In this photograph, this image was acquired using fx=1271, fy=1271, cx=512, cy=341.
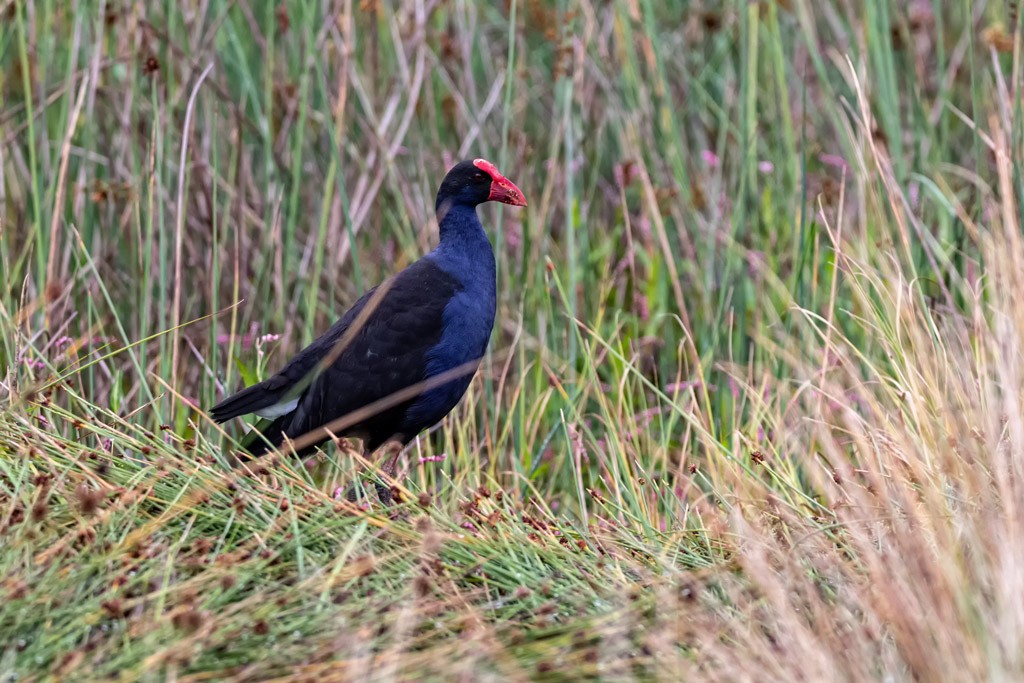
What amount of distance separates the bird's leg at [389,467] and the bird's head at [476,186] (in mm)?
571

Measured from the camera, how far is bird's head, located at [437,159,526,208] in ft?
9.46

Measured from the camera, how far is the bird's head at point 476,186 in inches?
114

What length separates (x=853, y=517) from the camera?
77.0 inches

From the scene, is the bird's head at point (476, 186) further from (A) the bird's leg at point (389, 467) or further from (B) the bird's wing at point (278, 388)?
(A) the bird's leg at point (389, 467)

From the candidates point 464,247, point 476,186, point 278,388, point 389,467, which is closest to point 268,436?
point 278,388

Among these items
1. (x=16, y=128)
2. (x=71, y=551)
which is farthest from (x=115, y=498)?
(x=16, y=128)

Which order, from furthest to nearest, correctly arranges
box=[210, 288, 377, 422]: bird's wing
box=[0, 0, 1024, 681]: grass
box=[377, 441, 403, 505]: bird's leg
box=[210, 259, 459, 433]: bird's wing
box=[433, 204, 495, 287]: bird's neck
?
box=[433, 204, 495, 287]: bird's neck
box=[210, 259, 459, 433]: bird's wing
box=[210, 288, 377, 422]: bird's wing
box=[377, 441, 403, 505]: bird's leg
box=[0, 0, 1024, 681]: grass

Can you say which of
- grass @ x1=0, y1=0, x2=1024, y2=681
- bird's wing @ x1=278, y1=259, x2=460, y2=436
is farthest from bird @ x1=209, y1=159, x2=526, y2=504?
grass @ x1=0, y1=0, x2=1024, y2=681

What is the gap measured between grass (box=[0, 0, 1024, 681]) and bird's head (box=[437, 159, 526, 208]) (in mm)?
190

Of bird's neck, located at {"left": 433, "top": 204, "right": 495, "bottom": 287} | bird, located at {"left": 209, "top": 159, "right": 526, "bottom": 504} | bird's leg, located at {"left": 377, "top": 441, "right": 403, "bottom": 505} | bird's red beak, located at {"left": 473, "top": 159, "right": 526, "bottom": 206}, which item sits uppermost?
bird's red beak, located at {"left": 473, "top": 159, "right": 526, "bottom": 206}

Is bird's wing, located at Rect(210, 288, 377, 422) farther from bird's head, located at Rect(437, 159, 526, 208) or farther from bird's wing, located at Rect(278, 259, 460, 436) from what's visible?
bird's head, located at Rect(437, 159, 526, 208)

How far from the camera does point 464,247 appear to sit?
288 centimetres

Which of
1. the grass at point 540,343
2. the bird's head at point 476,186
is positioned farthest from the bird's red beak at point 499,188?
the grass at point 540,343

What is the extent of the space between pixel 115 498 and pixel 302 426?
0.87 metres
